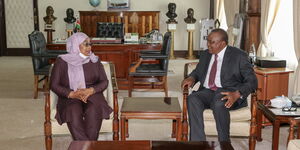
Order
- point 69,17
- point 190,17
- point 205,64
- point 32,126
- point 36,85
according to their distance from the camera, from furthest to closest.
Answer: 1. point 190,17
2. point 69,17
3. point 36,85
4. point 32,126
5. point 205,64

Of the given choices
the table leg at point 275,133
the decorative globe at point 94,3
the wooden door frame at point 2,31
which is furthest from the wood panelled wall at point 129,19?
the table leg at point 275,133

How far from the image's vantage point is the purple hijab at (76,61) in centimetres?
397

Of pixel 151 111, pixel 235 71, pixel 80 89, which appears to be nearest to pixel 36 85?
pixel 80 89

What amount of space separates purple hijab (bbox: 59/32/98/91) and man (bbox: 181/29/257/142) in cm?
100

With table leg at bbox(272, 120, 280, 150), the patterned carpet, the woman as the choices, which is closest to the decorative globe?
the patterned carpet

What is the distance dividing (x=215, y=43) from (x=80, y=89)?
1372 millimetres

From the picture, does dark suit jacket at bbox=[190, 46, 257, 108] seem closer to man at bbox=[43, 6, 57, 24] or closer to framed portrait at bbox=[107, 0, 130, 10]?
framed portrait at bbox=[107, 0, 130, 10]

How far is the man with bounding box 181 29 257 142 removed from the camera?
12.3 ft

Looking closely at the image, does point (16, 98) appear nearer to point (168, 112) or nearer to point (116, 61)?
point (116, 61)

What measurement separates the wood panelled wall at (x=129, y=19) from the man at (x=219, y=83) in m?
7.12

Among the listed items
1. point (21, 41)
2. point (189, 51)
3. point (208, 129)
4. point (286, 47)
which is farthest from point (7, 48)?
point (208, 129)

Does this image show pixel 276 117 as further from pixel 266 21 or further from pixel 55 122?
pixel 266 21

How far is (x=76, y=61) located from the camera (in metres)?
4.02

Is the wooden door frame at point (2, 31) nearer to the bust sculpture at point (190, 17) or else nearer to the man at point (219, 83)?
the bust sculpture at point (190, 17)
